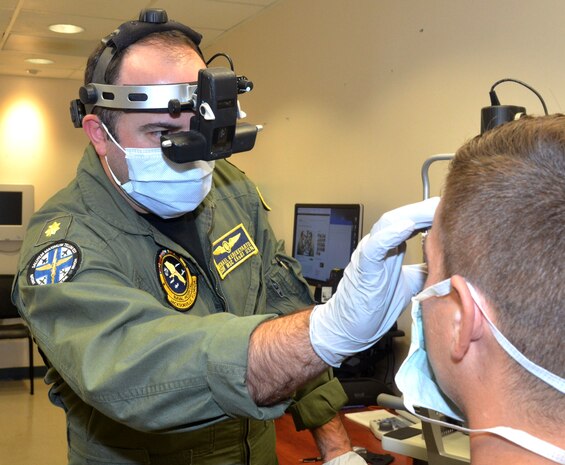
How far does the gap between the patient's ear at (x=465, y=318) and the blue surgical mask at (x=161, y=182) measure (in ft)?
2.88

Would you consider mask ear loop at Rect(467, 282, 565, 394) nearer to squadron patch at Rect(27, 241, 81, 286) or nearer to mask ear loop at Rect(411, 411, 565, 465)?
mask ear loop at Rect(411, 411, 565, 465)

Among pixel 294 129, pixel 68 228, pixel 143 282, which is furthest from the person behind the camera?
pixel 294 129

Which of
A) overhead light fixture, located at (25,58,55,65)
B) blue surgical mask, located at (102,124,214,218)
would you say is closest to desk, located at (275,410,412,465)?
blue surgical mask, located at (102,124,214,218)

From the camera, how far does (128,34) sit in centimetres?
157

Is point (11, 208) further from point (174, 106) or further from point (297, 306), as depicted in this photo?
point (174, 106)

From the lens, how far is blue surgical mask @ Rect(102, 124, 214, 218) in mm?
1580

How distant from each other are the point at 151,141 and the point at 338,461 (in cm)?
84

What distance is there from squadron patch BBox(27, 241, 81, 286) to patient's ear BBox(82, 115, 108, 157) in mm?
365

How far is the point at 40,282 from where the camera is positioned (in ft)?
4.22

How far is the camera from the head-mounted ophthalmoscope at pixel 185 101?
1.35 m

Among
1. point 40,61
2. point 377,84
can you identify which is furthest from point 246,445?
point 40,61

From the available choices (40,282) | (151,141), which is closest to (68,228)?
(40,282)

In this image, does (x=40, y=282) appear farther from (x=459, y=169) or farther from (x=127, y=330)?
(x=459, y=169)

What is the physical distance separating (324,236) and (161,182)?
2096mm
